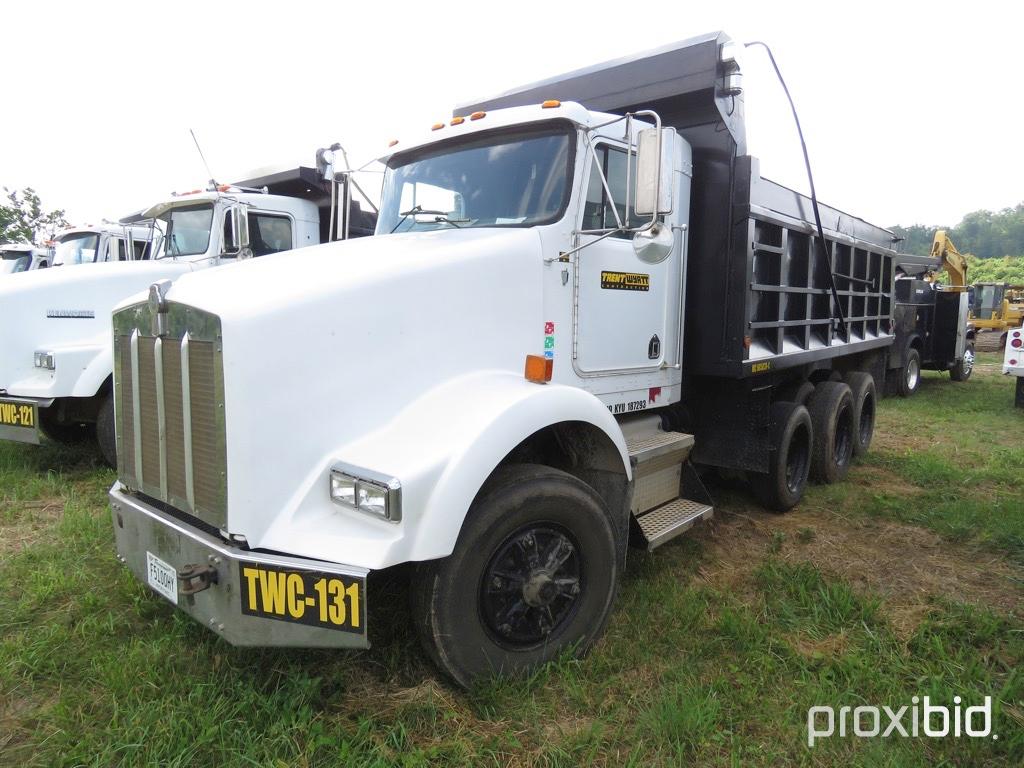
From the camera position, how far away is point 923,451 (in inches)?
301

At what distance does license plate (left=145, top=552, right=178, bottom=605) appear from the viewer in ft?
8.67

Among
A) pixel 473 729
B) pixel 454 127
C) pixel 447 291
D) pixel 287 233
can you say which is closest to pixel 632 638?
pixel 473 729

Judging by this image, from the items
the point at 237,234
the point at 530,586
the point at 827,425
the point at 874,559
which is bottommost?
the point at 874,559

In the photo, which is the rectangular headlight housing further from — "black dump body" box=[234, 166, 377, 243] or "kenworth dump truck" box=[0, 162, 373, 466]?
"black dump body" box=[234, 166, 377, 243]

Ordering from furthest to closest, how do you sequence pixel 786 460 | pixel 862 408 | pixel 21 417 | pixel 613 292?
pixel 862 408, pixel 21 417, pixel 786 460, pixel 613 292

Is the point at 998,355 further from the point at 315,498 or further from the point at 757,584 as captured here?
the point at 315,498

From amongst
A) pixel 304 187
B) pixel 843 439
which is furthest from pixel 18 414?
pixel 843 439

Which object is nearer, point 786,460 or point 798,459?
point 786,460

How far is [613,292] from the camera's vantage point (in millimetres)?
3791

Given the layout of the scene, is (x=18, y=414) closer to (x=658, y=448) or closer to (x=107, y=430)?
(x=107, y=430)

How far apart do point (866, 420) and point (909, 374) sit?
20.0 ft

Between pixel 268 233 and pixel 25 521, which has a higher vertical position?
pixel 268 233

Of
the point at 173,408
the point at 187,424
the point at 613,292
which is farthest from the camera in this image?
the point at 613,292

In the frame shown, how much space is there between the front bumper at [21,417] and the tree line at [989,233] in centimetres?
6814
